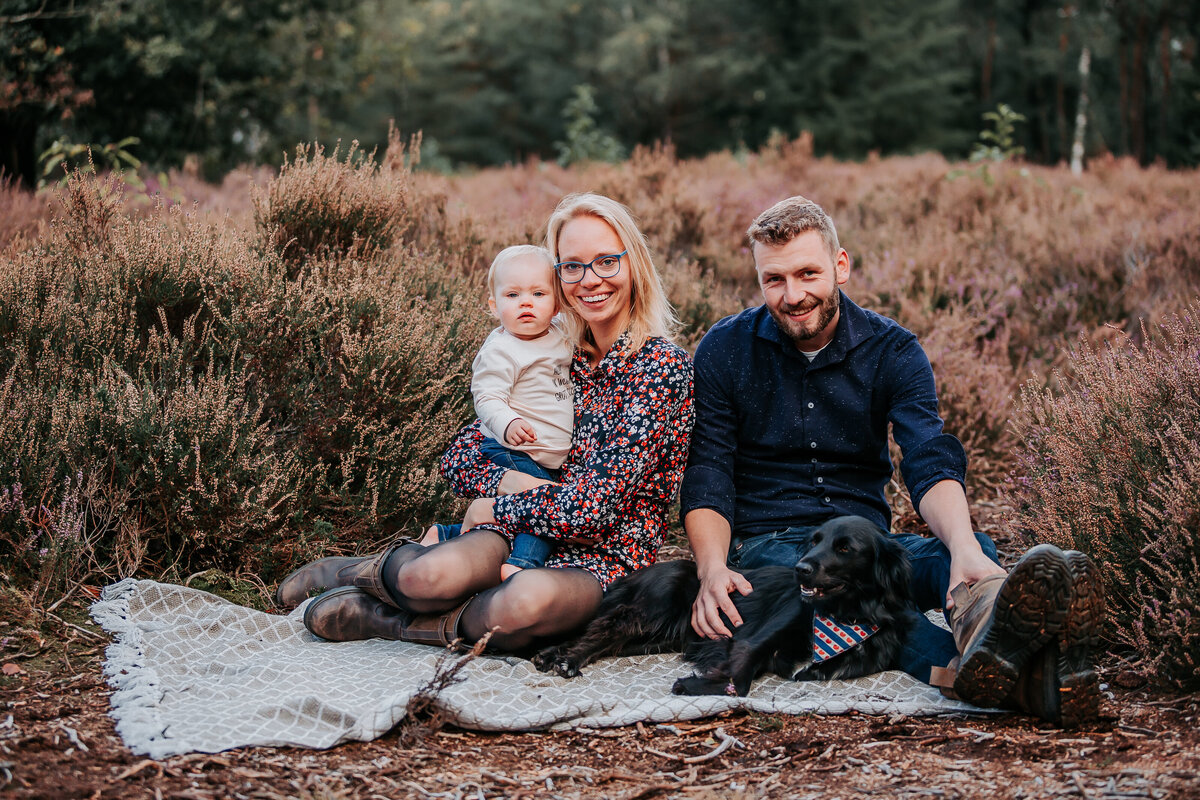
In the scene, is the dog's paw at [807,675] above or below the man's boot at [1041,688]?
below

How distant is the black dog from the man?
2.9 inches

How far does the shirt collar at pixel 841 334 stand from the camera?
3.42m

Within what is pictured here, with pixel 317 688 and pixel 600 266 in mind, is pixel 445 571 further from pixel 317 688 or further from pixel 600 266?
pixel 600 266

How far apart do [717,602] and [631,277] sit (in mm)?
1168

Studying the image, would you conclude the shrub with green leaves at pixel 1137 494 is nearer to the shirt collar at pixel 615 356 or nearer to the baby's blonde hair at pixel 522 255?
the shirt collar at pixel 615 356

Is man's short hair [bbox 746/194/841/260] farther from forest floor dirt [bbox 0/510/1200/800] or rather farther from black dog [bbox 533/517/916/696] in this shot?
forest floor dirt [bbox 0/510/1200/800]

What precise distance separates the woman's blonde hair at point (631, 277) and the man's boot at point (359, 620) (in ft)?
3.83

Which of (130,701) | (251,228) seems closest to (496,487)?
(130,701)

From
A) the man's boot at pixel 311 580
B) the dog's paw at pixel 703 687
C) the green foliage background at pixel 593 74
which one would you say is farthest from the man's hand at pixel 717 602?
the green foliage background at pixel 593 74

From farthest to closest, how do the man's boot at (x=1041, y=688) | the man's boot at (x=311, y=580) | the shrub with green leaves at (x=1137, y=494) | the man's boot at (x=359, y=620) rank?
the man's boot at (x=311, y=580), the man's boot at (x=359, y=620), the shrub with green leaves at (x=1137, y=494), the man's boot at (x=1041, y=688)

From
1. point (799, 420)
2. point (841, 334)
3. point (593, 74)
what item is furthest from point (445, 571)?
point (593, 74)

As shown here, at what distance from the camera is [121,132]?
15.2 meters

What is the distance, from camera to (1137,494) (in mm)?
3307

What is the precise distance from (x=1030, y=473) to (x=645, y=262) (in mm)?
2154
